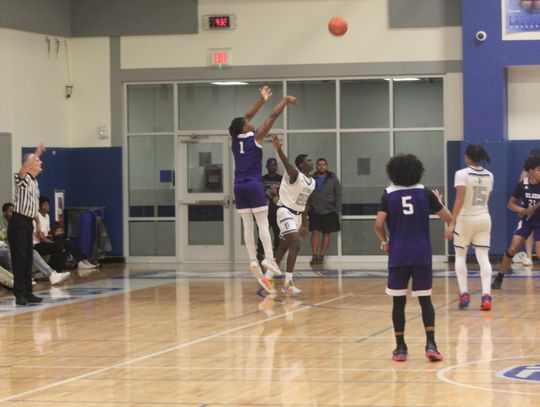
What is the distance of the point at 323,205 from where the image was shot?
2053 cm

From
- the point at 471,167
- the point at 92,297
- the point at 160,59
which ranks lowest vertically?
the point at 92,297

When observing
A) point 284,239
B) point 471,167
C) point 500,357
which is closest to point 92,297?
point 284,239

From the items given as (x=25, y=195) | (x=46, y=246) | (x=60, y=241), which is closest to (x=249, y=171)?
(x=25, y=195)

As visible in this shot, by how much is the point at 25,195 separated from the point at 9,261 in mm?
3270

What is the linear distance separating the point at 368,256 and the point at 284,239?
22.2 feet

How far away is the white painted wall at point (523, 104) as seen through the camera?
20.7 meters

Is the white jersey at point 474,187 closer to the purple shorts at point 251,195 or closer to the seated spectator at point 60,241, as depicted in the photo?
the purple shorts at point 251,195

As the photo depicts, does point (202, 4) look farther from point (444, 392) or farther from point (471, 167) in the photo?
point (444, 392)

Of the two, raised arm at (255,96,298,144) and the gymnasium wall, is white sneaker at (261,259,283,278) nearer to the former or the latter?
raised arm at (255,96,298,144)

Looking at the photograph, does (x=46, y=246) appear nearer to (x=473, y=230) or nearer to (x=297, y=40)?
(x=297, y=40)

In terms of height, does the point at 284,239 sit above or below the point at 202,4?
below

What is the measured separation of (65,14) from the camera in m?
21.9

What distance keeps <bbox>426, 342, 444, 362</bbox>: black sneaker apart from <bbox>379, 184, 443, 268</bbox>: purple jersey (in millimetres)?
661

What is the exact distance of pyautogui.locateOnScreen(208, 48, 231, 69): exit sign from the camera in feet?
70.4
